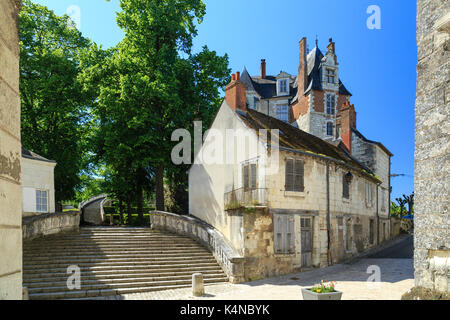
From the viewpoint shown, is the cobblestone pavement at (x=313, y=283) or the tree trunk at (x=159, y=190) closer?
the cobblestone pavement at (x=313, y=283)

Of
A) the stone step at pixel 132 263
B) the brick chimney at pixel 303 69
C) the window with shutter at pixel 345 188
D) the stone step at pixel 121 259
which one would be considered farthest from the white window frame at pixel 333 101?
the stone step at pixel 132 263

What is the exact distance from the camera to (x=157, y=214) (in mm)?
19000

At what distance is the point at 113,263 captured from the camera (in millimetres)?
13445

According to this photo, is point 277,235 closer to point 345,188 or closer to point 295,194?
point 295,194

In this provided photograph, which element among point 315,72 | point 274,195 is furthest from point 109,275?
point 315,72

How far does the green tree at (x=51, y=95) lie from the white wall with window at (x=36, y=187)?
346 cm

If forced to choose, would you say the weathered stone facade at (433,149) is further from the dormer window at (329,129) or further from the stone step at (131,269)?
Answer: the dormer window at (329,129)

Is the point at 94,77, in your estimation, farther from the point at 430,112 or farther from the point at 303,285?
the point at 430,112

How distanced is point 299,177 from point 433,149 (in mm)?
13459

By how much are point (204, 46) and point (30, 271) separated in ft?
57.5

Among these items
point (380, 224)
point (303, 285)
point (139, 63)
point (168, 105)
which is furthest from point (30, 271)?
point (380, 224)

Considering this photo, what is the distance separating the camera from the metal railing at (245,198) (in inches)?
586

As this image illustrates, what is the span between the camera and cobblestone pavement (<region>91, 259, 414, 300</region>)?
34.8ft

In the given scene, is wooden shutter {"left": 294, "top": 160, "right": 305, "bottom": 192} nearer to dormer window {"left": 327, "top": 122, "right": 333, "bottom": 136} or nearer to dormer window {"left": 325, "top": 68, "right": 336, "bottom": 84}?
dormer window {"left": 327, "top": 122, "right": 333, "bottom": 136}
